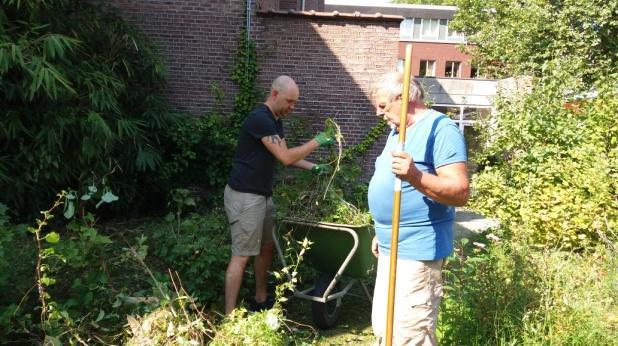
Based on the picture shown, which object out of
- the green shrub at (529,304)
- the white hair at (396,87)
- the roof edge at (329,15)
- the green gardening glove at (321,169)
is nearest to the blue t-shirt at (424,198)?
the white hair at (396,87)

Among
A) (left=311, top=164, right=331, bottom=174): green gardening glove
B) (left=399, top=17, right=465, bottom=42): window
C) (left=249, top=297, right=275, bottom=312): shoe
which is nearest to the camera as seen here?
(left=311, top=164, right=331, bottom=174): green gardening glove

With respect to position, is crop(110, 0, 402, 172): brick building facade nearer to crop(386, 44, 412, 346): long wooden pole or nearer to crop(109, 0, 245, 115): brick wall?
crop(109, 0, 245, 115): brick wall

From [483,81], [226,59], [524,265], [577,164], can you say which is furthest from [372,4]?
[524,265]

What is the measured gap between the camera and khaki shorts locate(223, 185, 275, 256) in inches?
160

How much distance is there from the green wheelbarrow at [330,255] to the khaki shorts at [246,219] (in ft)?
0.60

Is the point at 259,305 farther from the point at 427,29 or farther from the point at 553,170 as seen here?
the point at 427,29

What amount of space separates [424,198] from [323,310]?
1.91 m

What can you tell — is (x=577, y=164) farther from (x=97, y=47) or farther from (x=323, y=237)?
(x=97, y=47)

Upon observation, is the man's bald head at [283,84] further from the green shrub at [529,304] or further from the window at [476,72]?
the window at [476,72]

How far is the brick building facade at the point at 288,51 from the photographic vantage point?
31.1 ft

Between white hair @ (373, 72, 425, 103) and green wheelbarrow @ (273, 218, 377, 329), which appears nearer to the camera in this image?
white hair @ (373, 72, 425, 103)

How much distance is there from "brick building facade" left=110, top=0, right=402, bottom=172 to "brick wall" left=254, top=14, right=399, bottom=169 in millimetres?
16

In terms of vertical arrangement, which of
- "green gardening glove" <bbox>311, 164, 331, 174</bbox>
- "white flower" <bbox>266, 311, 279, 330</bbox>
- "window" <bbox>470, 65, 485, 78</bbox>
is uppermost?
"window" <bbox>470, 65, 485, 78</bbox>

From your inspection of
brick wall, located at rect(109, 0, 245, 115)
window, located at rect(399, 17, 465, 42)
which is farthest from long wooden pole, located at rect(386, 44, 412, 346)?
window, located at rect(399, 17, 465, 42)
